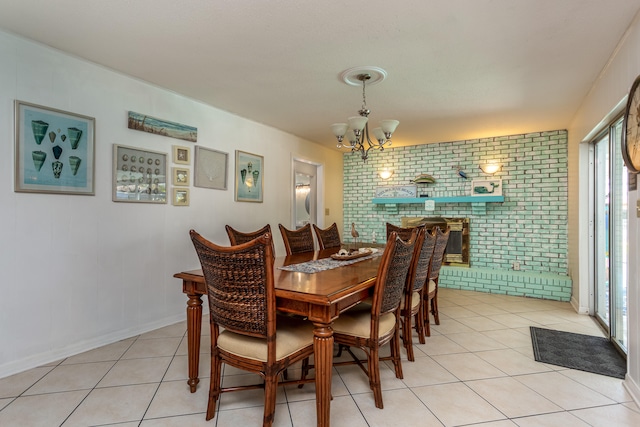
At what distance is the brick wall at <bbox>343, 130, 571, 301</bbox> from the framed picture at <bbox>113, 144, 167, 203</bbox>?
12.8 ft

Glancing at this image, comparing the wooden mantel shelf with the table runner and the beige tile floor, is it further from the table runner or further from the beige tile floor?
the table runner

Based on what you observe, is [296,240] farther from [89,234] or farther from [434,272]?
[89,234]

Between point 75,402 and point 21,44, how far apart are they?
235 centimetres

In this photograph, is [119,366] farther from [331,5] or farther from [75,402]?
[331,5]

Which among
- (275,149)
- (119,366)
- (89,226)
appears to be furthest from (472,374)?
(275,149)

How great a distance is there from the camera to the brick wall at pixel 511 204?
4.59 metres

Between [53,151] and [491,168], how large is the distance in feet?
17.1

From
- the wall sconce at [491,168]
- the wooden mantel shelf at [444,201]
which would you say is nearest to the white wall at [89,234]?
the wooden mantel shelf at [444,201]

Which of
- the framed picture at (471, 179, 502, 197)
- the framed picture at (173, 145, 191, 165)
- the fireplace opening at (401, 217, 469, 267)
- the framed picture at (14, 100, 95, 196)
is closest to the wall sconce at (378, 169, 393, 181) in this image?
the fireplace opening at (401, 217, 469, 267)

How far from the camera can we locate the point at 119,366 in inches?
92.2

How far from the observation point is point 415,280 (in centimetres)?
246

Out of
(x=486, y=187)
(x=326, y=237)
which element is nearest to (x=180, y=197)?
(x=326, y=237)

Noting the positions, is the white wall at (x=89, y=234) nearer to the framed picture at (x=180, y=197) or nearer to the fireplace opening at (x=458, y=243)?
the framed picture at (x=180, y=197)

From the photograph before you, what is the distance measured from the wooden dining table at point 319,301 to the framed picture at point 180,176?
158cm
